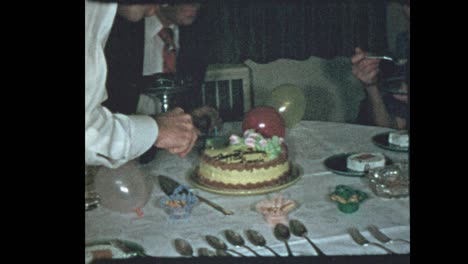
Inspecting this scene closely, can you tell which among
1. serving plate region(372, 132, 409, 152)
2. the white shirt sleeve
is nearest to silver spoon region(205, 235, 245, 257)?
the white shirt sleeve

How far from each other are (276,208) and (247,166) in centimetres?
29

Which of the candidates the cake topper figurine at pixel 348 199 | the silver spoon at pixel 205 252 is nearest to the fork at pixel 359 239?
the cake topper figurine at pixel 348 199

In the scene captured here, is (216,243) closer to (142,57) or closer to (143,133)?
(143,133)

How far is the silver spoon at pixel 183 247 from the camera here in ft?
4.85

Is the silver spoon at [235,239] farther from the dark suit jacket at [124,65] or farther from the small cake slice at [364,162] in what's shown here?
the dark suit jacket at [124,65]

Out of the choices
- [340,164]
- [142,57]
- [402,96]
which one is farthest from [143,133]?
[402,96]

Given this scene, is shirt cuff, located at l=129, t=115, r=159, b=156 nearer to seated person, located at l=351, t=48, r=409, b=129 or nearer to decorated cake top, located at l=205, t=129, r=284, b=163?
decorated cake top, located at l=205, t=129, r=284, b=163
